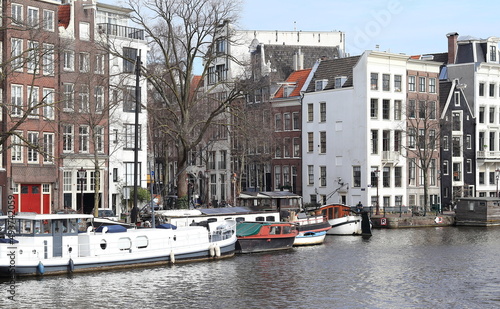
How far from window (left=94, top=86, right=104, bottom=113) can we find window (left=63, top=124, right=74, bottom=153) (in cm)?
289

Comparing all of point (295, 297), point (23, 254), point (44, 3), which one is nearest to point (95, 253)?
point (23, 254)

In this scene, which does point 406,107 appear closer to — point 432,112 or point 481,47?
point 432,112

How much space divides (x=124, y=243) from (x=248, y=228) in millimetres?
10718

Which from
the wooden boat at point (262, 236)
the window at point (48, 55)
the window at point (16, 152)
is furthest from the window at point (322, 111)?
the wooden boat at point (262, 236)

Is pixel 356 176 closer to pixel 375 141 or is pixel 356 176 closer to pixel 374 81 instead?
pixel 375 141

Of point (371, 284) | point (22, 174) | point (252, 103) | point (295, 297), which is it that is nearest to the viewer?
point (295, 297)

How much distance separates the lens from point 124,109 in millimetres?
71500

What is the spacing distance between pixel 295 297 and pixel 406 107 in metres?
52.6

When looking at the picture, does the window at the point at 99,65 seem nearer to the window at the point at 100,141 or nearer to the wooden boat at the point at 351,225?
the window at the point at 100,141

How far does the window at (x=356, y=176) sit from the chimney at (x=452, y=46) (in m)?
20.9

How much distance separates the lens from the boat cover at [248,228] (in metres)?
51.7

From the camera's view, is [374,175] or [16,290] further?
[374,175]

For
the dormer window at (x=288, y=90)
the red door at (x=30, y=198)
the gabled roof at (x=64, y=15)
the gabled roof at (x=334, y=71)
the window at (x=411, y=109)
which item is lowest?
the red door at (x=30, y=198)

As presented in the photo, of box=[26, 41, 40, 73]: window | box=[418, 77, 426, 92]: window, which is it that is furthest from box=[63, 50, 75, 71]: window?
box=[418, 77, 426, 92]: window
